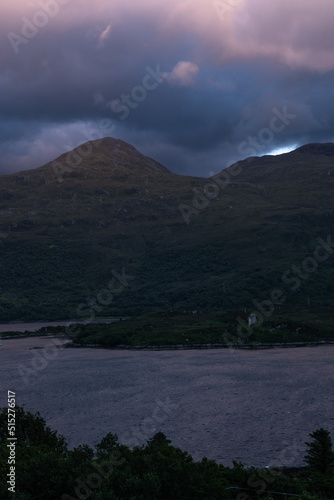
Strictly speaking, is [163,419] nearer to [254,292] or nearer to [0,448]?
[0,448]

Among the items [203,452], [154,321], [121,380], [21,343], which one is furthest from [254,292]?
[203,452]

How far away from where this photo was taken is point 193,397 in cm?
6250

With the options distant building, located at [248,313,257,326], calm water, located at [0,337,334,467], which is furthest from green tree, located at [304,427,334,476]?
distant building, located at [248,313,257,326]

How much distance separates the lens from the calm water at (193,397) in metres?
43.8

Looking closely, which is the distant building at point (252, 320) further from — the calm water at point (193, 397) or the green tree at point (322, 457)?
the green tree at point (322, 457)

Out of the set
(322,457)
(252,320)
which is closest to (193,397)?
(322,457)

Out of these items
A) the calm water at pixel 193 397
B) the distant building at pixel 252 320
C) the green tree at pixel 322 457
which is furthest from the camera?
the distant building at pixel 252 320

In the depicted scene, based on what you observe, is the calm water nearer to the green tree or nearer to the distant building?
the green tree

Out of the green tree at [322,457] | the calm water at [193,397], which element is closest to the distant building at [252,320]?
the calm water at [193,397]

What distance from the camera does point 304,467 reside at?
3531 centimetres

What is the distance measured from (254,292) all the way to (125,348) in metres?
80.2

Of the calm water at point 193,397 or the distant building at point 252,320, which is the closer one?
the calm water at point 193,397

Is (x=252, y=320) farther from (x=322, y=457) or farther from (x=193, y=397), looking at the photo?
(x=322, y=457)

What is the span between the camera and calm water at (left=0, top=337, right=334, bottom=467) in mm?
43812
